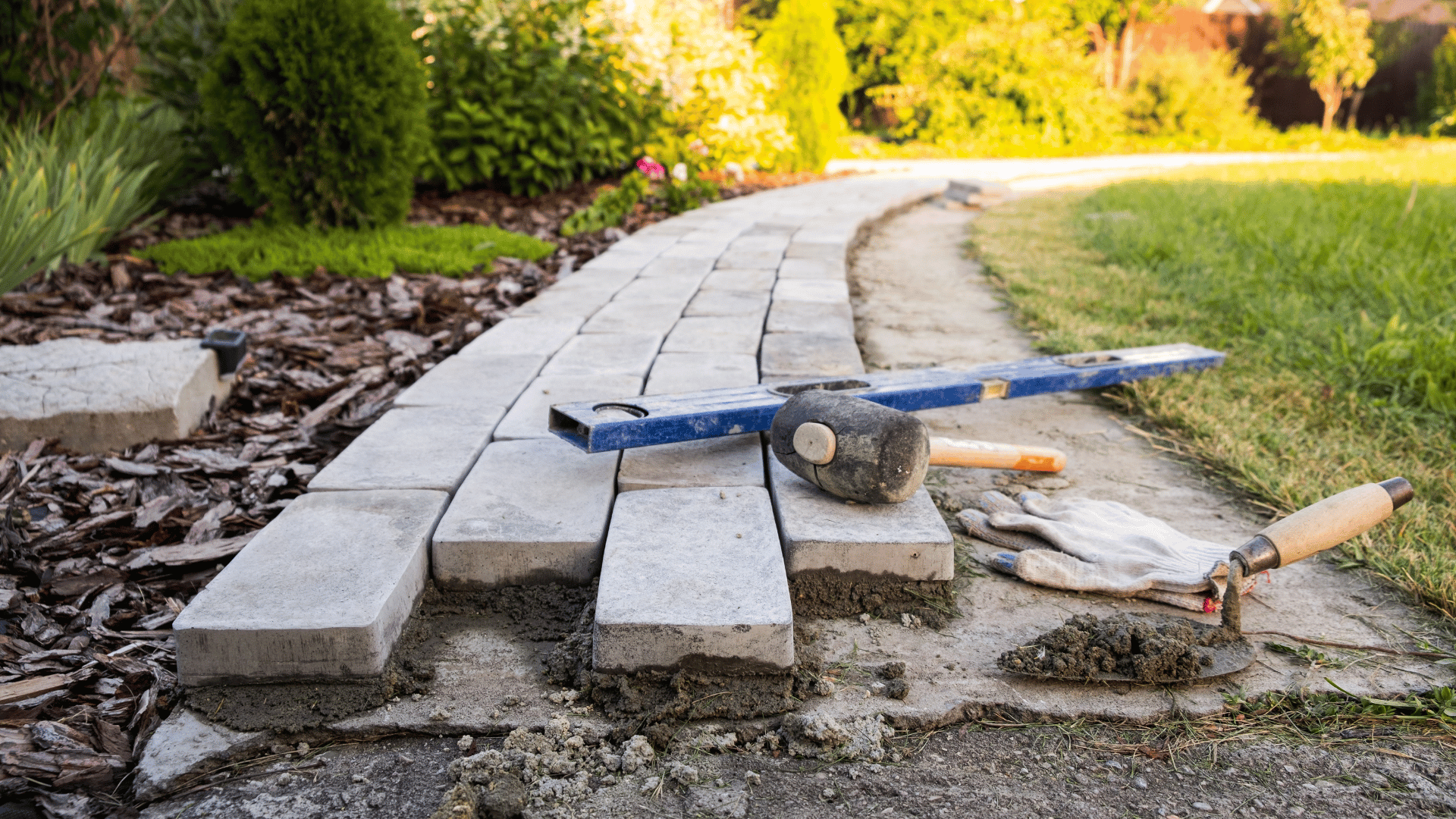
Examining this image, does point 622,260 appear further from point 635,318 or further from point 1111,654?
point 1111,654

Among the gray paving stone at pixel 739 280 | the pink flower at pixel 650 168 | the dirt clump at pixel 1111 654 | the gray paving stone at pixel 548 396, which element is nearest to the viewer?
the dirt clump at pixel 1111 654

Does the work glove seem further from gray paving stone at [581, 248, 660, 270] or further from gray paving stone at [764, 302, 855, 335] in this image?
gray paving stone at [581, 248, 660, 270]

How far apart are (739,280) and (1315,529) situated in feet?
8.79

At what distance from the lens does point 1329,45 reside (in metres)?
15.1

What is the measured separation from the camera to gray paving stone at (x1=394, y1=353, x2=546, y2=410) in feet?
7.79

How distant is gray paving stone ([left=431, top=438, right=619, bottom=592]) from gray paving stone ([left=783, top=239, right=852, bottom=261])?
9.05ft

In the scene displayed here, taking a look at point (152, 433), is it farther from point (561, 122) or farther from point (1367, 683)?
point (561, 122)

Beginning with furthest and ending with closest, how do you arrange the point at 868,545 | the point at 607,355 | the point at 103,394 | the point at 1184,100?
the point at 1184,100, the point at 607,355, the point at 103,394, the point at 868,545

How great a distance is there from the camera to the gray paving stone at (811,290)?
3580mm

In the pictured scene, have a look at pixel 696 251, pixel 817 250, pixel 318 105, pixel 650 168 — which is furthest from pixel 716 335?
pixel 650 168

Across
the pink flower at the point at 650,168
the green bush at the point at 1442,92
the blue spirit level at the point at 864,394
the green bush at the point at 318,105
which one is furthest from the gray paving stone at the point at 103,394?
the green bush at the point at 1442,92

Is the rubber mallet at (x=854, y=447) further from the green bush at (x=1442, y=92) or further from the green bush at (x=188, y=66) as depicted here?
the green bush at (x=1442, y=92)

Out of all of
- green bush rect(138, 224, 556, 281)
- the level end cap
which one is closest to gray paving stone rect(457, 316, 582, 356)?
green bush rect(138, 224, 556, 281)

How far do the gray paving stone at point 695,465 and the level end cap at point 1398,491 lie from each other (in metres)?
1.10
